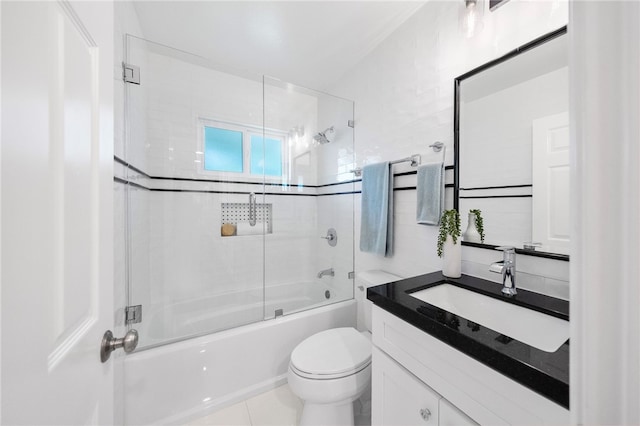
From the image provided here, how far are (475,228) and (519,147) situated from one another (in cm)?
42

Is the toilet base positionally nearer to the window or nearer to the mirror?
the mirror

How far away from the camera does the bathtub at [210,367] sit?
1306 mm

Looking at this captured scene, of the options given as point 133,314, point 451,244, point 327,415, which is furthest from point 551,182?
point 133,314

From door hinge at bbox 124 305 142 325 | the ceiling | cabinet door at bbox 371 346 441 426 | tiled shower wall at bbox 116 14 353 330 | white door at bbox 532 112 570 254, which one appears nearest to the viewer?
cabinet door at bbox 371 346 441 426

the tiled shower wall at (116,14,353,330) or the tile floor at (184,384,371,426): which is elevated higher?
the tiled shower wall at (116,14,353,330)

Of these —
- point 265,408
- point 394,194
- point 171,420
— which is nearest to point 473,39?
point 394,194

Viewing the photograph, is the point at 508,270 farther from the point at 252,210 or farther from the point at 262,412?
the point at 252,210

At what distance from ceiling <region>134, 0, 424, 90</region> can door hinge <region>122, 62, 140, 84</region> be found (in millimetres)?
389

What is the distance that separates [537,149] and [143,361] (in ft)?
7.15

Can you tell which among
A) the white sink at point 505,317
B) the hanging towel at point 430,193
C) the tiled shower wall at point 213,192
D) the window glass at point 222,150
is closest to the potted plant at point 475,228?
the hanging towel at point 430,193

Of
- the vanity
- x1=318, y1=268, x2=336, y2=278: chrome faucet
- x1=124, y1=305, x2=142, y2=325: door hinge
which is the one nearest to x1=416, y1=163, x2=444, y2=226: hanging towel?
the vanity

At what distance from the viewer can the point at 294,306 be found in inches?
82.0

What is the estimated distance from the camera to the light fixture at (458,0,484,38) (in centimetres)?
124

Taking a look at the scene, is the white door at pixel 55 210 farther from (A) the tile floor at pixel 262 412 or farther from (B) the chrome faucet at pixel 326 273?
(B) the chrome faucet at pixel 326 273
